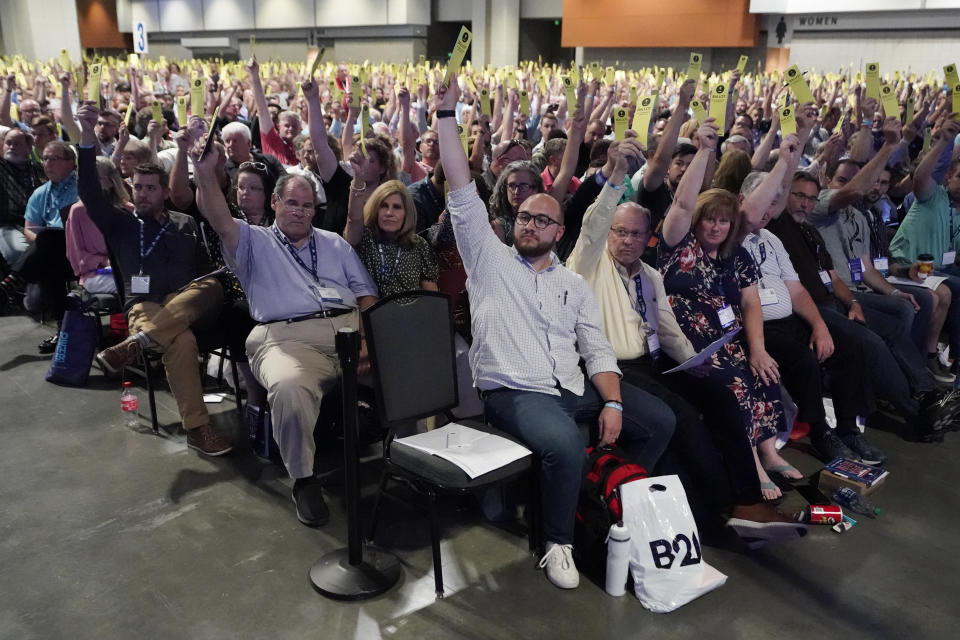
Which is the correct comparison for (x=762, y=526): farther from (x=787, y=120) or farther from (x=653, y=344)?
(x=787, y=120)

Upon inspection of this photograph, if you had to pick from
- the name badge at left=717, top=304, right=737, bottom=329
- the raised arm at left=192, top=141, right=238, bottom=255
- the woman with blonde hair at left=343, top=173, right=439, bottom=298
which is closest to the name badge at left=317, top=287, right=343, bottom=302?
the woman with blonde hair at left=343, top=173, right=439, bottom=298

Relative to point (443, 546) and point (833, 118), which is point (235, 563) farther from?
point (833, 118)

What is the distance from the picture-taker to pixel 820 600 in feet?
8.27

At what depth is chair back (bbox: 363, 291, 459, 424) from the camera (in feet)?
8.51

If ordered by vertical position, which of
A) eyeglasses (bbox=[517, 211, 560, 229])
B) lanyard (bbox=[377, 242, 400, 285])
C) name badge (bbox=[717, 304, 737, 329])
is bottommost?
name badge (bbox=[717, 304, 737, 329])

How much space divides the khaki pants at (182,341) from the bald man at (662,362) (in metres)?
Result: 1.75

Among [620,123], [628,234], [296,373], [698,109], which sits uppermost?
[698,109]

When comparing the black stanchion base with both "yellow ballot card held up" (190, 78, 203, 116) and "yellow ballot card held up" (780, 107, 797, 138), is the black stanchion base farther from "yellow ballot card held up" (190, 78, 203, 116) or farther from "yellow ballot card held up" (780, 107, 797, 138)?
"yellow ballot card held up" (780, 107, 797, 138)

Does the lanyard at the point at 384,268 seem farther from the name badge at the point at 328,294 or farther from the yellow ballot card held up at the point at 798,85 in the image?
the yellow ballot card held up at the point at 798,85

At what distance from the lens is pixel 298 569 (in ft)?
8.48

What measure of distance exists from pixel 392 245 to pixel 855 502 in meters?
2.31

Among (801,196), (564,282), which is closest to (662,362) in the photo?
(564,282)

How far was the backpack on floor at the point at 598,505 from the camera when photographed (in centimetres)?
260

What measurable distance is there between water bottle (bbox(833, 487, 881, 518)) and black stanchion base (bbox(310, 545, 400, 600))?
1932mm
